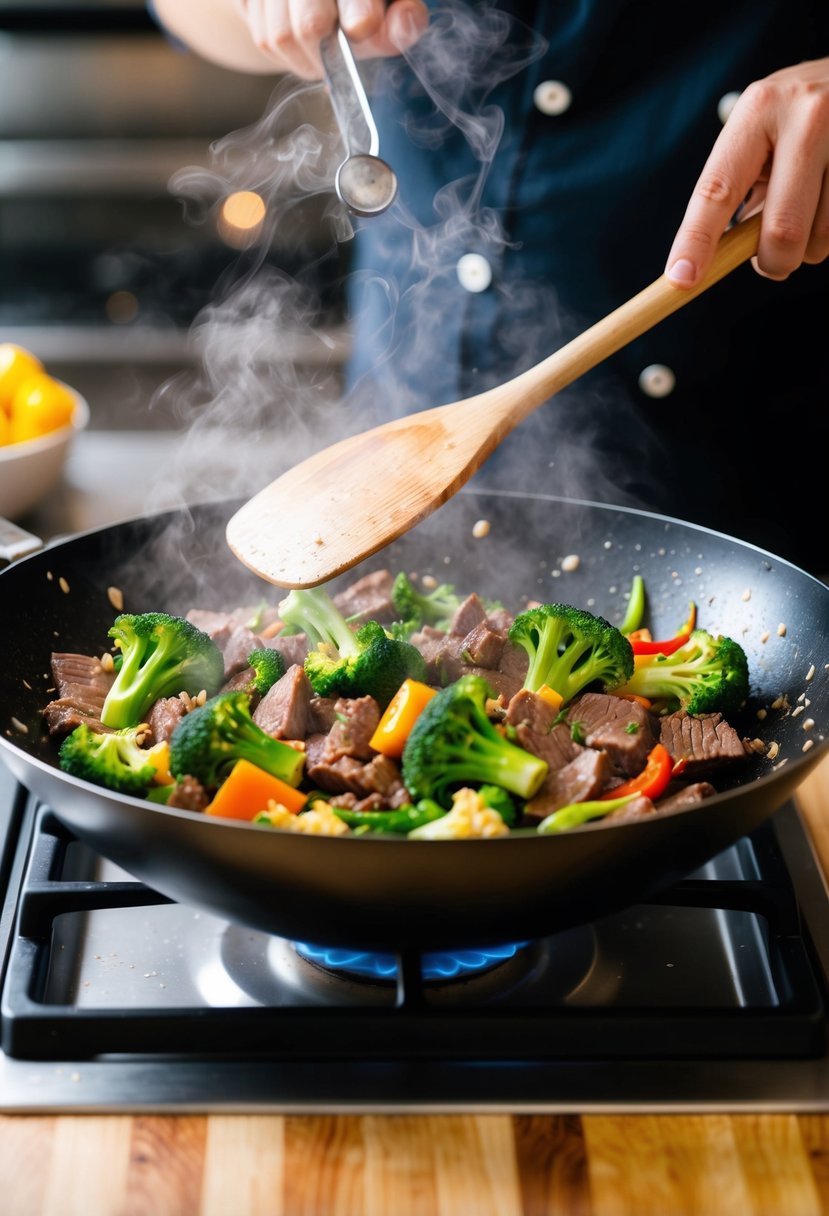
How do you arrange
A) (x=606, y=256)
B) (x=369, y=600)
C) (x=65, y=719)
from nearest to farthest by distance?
(x=65, y=719) < (x=369, y=600) < (x=606, y=256)

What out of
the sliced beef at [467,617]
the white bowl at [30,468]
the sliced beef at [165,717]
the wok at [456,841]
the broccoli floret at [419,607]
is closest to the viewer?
the wok at [456,841]

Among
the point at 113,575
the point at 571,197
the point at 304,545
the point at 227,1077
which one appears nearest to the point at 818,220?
the point at 571,197

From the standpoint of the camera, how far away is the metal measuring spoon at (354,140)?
5.12 ft

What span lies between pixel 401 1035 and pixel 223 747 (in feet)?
1.16

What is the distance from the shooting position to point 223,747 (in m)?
1.26

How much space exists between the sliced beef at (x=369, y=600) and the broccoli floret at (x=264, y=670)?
179 mm

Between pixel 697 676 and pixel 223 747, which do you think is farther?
pixel 697 676

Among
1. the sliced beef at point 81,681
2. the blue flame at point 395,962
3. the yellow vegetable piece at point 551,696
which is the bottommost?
the blue flame at point 395,962

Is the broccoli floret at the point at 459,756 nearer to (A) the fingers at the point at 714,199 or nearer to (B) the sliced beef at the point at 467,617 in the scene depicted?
(B) the sliced beef at the point at 467,617

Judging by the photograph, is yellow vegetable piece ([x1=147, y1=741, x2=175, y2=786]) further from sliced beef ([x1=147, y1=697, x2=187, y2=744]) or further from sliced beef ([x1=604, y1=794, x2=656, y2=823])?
sliced beef ([x1=604, y1=794, x2=656, y2=823])

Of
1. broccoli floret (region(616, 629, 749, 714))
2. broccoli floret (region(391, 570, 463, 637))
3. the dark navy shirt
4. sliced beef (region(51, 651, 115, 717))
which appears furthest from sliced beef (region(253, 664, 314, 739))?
the dark navy shirt

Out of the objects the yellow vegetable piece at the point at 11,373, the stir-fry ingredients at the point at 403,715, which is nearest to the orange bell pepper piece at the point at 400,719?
the stir-fry ingredients at the point at 403,715

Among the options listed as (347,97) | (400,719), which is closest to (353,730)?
(400,719)

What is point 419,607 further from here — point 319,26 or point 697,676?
point 319,26
